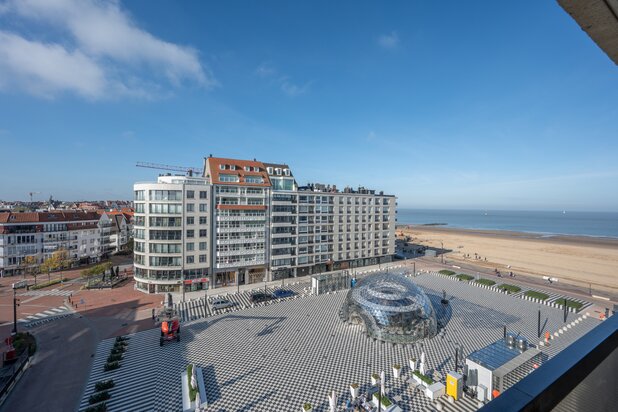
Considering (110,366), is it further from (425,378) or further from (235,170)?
(235,170)

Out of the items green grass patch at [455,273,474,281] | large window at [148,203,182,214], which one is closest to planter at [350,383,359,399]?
large window at [148,203,182,214]

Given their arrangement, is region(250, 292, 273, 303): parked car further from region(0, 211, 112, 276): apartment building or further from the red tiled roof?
region(0, 211, 112, 276): apartment building

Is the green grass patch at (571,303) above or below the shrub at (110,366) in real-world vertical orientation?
above

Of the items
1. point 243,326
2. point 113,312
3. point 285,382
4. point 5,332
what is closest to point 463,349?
point 285,382

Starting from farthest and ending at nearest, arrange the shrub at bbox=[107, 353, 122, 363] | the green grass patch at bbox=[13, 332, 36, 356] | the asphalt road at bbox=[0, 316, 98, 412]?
the green grass patch at bbox=[13, 332, 36, 356] → the shrub at bbox=[107, 353, 122, 363] → the asphalt road at bbox=[0, 316, 98, 412]

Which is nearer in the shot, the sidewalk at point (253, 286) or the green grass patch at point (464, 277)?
the sidewalk at point (253, 286)

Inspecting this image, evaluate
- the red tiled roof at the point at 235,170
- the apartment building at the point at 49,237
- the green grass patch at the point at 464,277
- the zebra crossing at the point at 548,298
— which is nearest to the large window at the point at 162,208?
the red tiled roof at the point at 235,170

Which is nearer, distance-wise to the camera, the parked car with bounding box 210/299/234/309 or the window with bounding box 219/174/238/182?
the parked car with bounding box 210/299/234/309

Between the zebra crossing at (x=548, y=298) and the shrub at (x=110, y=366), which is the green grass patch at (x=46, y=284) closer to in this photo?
the shrub at (x=110, y=366)
